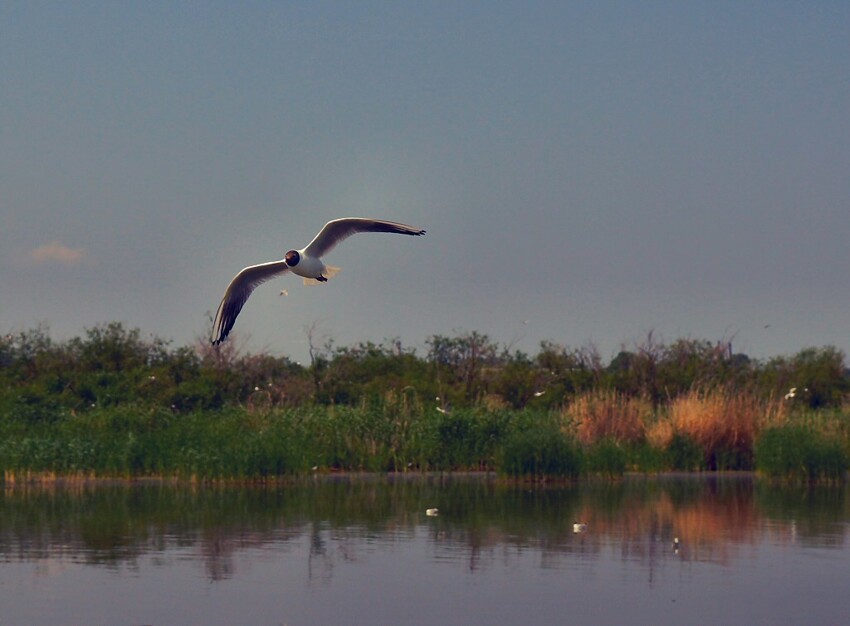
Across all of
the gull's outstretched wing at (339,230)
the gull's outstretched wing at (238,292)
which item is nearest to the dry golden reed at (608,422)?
the gull's outstretched wing at (238,292)

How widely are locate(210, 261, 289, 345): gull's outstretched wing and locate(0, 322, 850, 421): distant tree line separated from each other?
1242 cm

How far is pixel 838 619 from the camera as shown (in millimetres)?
11516

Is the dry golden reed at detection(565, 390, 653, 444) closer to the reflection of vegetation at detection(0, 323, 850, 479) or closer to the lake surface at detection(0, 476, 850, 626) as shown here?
the reflection of vegetation at detection(0, 323, 850, 479)

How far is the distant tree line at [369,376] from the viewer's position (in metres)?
31.5

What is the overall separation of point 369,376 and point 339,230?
18715 mm

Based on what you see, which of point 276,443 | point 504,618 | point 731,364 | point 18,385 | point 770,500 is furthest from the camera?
point 731,364

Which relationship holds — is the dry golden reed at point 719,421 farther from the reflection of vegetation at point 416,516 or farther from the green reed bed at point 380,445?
the reflection of vegetation at point 416,516

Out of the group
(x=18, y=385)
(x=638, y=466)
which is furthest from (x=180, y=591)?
(x=18, y=385)

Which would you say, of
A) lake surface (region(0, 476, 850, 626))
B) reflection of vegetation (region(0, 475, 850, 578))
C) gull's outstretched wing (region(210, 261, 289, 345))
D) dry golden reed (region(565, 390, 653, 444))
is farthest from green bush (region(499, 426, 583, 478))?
gull's outstretched wing (region(210, 261, 289, 345))

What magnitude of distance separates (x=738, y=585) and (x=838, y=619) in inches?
63.8

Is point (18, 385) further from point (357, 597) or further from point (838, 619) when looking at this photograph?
point (838, 619)

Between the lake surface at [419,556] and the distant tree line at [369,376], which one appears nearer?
the lake surface at [419,556]

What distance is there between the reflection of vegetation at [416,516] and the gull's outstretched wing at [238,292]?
223 centimetres

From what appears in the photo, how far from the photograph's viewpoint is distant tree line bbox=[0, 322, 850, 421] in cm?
3145
